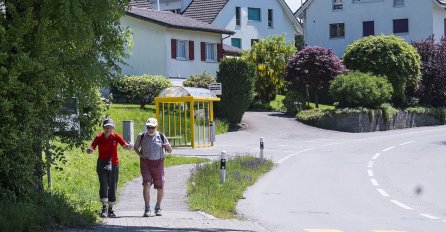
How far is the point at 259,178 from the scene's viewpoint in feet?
76.5

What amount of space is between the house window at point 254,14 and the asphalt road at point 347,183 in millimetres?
26706

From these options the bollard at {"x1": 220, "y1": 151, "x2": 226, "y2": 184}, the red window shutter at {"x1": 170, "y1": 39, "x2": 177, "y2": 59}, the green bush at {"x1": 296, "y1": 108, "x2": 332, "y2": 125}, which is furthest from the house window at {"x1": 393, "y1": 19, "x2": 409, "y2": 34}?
the bollard at {"x1": 220, "y1": 151, "x2": 226, "y2": 184}

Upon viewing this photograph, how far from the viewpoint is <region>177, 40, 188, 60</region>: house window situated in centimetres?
5534

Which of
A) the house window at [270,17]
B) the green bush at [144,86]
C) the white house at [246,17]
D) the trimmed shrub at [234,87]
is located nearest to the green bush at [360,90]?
the trimmed shrub at [234,87]

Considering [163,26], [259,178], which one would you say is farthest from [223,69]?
[259,178]

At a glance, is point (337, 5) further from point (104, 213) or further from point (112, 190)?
point (104, 213)

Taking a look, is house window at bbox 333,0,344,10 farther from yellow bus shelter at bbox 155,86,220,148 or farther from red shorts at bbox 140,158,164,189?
red shorts at bbox 140,158,164,189

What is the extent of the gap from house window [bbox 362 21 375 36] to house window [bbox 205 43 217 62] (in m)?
16.7

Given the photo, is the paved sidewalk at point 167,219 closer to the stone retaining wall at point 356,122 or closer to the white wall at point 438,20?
the stone retaining wall at point 356,122

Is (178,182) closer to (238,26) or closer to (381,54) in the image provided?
(381,54)

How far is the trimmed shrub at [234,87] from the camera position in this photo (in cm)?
4412

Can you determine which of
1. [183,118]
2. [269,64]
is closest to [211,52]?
[269,64]

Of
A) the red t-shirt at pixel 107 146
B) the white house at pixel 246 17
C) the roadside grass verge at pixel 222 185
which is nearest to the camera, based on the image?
the red t-shirt at pixel 107 146

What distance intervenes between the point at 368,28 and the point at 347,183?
161 ft
